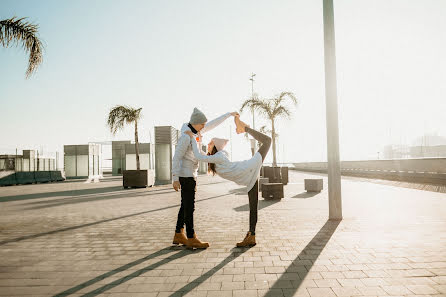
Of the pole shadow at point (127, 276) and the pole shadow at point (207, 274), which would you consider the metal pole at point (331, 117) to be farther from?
the pole shadow at point (127, 276)

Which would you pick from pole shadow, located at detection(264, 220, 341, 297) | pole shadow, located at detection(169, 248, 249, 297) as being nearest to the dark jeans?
pole shadow, located at detection(169, 248, 249, 297)

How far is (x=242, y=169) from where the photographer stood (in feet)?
13.5

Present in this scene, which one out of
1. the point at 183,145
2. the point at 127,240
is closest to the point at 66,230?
the point at 127,240

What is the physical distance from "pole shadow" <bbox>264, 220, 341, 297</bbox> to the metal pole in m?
0.45

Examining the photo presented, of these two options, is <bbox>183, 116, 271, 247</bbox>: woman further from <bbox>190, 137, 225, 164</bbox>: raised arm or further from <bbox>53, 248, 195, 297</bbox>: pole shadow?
<bbox>53, 248, 195, 297</bbox>: pole shadow

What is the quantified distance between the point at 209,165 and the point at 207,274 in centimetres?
152

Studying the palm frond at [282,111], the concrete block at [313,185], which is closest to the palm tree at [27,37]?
the concrete block at [313,185]

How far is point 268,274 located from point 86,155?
3314cm

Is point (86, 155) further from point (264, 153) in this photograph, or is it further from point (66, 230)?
point (264, 153)

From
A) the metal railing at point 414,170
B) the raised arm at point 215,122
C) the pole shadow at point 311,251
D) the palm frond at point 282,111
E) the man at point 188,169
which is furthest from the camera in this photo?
the palm frond at point 282,111

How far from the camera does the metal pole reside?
624cm

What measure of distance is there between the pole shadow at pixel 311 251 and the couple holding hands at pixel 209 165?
800 millimetres

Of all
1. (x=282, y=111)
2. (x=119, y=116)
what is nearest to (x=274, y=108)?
(x=282, y=111)

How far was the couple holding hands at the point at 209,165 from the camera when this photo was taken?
13.6ft
